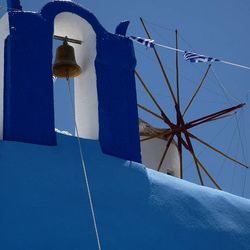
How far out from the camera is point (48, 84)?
484 cm

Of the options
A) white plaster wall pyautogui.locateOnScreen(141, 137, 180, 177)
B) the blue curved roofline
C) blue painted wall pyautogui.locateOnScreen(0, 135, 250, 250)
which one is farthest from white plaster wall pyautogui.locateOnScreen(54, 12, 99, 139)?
white plaster wall pyautogui.locateOnScreen(141, 137, 180, 177)

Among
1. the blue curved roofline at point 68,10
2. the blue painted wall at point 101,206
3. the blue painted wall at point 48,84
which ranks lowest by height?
the blue painted wall at point 101,206

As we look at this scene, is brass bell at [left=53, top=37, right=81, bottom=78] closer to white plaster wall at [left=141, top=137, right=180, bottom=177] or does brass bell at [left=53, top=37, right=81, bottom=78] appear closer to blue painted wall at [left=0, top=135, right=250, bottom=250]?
blue painted wall at [left=0, top=135, right=250, bottom=250]

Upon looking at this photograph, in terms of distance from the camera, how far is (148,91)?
8062mm

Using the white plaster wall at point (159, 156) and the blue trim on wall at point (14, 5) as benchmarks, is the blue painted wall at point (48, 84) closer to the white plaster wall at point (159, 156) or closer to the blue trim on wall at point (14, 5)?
the blue trim on wall at point (14, 5)

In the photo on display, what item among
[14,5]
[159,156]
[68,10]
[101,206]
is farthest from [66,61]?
[159,156]

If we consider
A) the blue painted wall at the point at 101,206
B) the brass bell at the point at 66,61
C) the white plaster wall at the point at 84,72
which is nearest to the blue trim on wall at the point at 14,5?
the white plaster wall at the point at 84,72

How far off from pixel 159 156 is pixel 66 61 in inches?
231

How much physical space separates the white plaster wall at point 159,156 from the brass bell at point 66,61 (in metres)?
5.02

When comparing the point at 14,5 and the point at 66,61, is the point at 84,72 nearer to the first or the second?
the point at 66,61

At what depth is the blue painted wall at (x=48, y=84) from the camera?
15.1 ft

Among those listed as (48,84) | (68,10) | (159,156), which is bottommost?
(159,156)

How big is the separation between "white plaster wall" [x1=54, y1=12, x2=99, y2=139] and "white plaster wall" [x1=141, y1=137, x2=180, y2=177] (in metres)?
4.90

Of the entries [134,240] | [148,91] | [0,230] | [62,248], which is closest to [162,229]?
[134,240]
